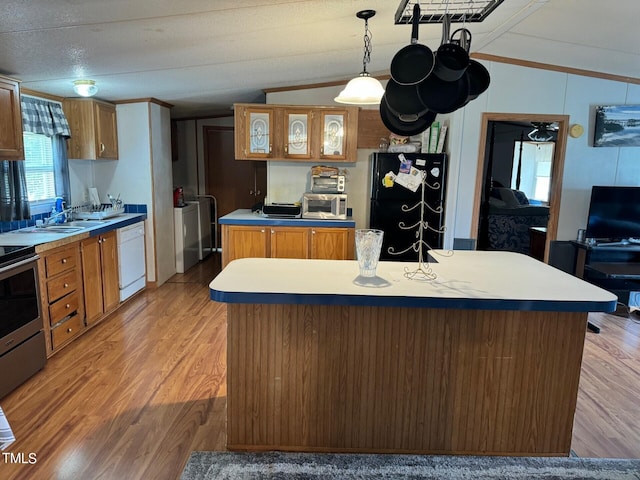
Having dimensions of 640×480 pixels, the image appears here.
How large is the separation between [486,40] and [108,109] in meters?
3.68

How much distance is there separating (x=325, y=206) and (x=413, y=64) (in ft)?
8.86

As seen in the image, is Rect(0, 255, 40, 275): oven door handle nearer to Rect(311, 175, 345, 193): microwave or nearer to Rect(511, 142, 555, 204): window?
Rect(311, 175, 345, 193): microwave

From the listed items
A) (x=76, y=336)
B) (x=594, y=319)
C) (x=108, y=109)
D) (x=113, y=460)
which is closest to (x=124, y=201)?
(x=108, y=109)

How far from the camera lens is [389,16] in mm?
2646

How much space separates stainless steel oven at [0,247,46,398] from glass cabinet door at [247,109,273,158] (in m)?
2.28

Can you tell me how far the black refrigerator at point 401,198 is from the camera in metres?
4.17

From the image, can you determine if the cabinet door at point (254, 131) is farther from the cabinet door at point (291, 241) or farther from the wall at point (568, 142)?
the wall at point (568, 142)

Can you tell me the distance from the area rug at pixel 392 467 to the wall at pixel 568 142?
8.58ft

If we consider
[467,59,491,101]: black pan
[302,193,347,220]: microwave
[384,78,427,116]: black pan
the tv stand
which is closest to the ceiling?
[384,78,427,116]: black pan

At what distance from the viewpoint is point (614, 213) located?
4199 millimetres

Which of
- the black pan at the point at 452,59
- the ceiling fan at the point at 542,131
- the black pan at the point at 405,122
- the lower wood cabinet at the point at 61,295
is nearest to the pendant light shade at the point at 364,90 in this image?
the black pan at the point at 405,122

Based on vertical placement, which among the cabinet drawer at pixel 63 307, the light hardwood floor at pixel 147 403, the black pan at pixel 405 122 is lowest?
the light hardwood floor at pixel 147 403

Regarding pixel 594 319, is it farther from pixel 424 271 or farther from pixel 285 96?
pixel 285 96

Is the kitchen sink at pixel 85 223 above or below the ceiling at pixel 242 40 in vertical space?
below
